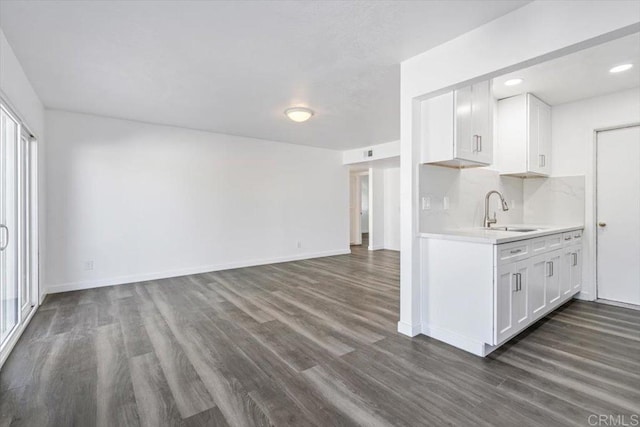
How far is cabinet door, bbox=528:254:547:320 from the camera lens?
262 centimetres

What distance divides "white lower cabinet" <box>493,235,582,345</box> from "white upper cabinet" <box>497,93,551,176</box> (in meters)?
1.00

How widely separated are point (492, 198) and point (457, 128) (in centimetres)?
157

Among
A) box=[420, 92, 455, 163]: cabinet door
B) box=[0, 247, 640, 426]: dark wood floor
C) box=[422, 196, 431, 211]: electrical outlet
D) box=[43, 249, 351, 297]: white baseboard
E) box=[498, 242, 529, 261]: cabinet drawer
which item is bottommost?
box=[0, 247, 640, 426]: dark wood floor

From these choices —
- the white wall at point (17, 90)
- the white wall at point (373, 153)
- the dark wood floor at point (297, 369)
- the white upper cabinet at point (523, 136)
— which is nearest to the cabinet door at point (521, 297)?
the dark wood floor at point (297, 369)

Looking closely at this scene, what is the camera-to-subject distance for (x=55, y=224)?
13.0ft

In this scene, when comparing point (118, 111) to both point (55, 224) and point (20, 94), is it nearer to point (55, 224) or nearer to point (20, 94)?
point (20, 94)

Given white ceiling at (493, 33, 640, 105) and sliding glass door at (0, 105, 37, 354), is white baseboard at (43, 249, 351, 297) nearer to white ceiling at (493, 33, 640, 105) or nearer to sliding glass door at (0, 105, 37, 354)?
sliding glass door at (0, 105, 37, 354)

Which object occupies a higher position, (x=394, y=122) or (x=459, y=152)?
(x=394, y=122)

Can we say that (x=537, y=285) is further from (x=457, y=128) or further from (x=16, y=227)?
(x=16, y=227)

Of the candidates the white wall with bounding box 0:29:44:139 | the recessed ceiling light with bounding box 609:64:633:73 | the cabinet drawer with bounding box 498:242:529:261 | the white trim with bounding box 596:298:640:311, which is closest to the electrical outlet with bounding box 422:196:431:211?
the cabinet drawer with bounding box 498:242:529:261

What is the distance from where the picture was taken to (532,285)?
8.64 ft

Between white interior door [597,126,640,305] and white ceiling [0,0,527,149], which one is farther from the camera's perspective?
white interior door [597,126,640,305]

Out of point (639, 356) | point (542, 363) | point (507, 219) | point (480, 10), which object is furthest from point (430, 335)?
point (480, 10)

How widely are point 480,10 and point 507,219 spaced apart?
2776 millimetres
